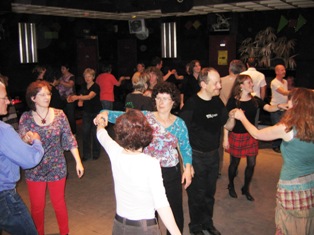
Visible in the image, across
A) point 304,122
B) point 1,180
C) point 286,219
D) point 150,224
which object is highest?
point 304,122

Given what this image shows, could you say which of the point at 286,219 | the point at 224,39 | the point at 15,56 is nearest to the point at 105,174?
the point at 286,219

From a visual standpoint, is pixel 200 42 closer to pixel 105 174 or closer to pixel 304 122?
pixel 105 174

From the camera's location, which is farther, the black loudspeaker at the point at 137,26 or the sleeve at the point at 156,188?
the black loudspeaker at the point at 137,26

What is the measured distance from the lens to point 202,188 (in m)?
3.16

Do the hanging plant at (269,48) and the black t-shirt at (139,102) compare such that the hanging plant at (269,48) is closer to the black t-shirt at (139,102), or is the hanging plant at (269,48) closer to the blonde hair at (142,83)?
the blonde hair at (142,83)

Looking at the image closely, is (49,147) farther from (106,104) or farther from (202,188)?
(106,104)

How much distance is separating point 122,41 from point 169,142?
9.42 metres

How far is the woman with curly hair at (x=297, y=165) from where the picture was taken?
2205 millimetres

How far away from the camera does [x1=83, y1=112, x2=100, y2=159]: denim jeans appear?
5578 millimetres

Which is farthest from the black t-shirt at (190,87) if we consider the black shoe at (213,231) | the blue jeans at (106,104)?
the black shoe at (213,231)

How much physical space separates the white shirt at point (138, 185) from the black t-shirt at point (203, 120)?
129 centimetres

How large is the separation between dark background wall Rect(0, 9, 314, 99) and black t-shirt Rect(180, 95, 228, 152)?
568 centimetres

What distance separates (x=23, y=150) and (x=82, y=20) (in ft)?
28.7

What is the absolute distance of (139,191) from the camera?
178 centimetres
